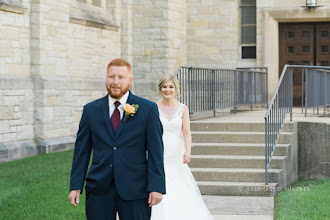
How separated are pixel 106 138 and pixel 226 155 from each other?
603cm

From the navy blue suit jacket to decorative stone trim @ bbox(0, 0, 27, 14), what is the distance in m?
9.17

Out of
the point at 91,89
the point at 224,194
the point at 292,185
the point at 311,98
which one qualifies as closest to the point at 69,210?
the point at 224,194

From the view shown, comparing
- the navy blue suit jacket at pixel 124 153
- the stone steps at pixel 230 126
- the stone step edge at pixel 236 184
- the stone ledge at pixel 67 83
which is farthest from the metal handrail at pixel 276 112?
the stone ledge at pixel 67 83

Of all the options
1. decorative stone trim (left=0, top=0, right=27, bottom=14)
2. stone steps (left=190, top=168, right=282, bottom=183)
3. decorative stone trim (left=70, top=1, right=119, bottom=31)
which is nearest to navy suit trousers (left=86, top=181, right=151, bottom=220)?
stone steps (left=190, top=168, right=282, bottom=183)

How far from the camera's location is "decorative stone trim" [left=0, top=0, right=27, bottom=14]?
12.5 meters

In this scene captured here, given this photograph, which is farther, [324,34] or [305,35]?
[305,35]

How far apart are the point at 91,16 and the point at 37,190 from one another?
772cm

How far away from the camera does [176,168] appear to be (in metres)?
6.92

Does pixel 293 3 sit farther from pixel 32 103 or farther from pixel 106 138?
pixel 106 138

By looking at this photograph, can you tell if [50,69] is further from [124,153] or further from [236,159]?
[124,153]

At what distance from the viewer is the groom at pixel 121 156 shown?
3887 mm

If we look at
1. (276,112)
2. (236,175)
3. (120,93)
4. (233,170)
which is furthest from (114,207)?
(276,112)

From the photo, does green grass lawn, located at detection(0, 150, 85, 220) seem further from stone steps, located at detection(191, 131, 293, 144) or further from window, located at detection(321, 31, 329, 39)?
window, located at detection(321, 31, 329, 39)

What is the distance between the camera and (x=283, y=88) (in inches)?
415
